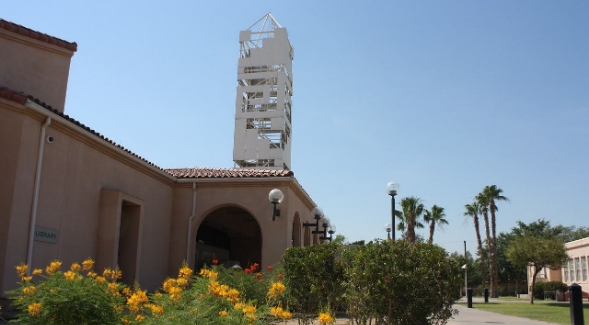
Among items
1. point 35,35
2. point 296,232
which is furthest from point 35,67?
point 296,232

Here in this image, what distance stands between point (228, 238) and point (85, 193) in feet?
43.1

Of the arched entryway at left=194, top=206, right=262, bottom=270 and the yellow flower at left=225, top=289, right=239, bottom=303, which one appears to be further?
the arched entryway at left=194, top=206, right=262, bottom=270

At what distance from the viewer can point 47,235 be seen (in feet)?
38.7

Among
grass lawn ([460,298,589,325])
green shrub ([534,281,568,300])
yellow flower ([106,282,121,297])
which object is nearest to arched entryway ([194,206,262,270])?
grass lawn ([460,298,589,325])

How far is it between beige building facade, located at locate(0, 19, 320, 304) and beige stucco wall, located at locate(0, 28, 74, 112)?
3 centimetres

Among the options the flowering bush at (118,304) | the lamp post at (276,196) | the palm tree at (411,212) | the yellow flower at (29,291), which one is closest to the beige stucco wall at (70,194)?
the lamp post at (276,196)

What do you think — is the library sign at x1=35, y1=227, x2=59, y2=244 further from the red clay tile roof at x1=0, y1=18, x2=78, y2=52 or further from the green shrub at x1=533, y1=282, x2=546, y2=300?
the green shrub at x1=533, y1=282, x2=546, y2=300

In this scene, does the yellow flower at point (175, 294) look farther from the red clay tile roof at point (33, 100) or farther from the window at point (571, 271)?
the window at point (571, 271)

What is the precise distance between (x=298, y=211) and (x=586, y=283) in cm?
3151

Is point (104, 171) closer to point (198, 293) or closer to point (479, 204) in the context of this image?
point (198, 293)

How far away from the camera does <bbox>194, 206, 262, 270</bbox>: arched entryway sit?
21.5 meters

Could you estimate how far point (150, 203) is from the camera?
16.5 metres

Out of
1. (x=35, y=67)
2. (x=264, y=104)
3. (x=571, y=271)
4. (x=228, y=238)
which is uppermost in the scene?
(x=264, y=104)

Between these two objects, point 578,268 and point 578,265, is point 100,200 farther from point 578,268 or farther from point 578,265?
point 578,268
